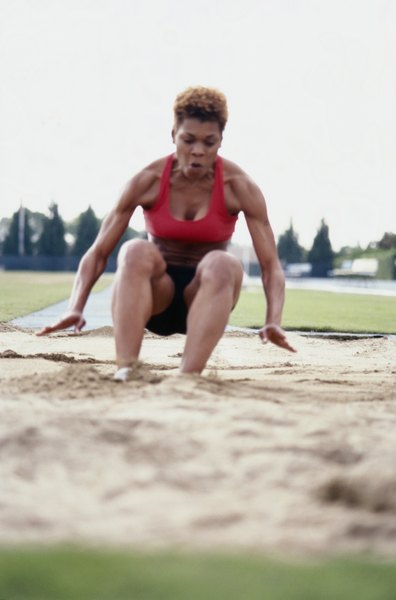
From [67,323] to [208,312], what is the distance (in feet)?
1.74

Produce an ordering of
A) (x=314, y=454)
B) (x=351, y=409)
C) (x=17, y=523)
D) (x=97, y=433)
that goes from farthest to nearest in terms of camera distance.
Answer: (x=351, y=409), (x=97, y=433), (x=314, y=454), (x=17, y=523)

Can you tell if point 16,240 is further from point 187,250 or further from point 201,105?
point 201,105

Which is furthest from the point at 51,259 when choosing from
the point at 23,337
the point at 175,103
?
the point at 175,103

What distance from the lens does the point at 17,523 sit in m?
1.57

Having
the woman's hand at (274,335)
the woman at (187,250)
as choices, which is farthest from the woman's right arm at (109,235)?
the woman's hand at (274,335)

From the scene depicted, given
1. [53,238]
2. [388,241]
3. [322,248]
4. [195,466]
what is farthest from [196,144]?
[388,241]

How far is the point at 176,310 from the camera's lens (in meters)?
3.27

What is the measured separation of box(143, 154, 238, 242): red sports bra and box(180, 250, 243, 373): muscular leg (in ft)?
0.84

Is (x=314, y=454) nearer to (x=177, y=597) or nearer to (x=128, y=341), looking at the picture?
(x=177, y=597)

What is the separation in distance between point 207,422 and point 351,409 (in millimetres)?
580

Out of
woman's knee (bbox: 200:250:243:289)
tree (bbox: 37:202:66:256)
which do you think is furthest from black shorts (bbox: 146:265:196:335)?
tree (bbox: 37:202:66:256)

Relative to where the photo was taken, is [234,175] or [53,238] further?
[53,238]

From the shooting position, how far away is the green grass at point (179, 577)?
1188 millimetres

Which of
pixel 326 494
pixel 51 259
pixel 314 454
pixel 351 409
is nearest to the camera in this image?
A: pixel 326 494
